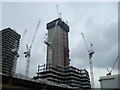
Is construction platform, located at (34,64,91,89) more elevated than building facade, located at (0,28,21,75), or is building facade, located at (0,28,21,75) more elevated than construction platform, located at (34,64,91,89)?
building facade, located at (0,28,21,75)

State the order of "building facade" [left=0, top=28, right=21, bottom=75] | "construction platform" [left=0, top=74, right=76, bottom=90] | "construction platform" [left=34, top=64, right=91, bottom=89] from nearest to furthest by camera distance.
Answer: "construction platform" [left=0, top=74, right=76, bottom=90] < "construction platform" [left=34, top=64, right=91, bottom=89] < "building facade" [left=0, top=28, right=21, bottom=75]

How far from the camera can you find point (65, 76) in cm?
17012

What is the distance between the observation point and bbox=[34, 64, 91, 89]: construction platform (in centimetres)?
16088

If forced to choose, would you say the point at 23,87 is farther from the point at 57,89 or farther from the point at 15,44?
the point at 15,44

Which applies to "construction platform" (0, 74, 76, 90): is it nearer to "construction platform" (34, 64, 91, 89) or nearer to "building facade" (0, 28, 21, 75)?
"construction platform" (34, 64, 91, 89)

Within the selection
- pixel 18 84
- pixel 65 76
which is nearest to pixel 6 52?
pixel 65 76

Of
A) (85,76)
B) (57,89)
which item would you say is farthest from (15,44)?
(57,89)

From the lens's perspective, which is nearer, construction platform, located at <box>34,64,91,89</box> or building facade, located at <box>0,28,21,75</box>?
construction platform, located at <box>34,64,91,89</box>

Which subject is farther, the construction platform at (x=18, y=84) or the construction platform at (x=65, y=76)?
the construction platform at (x=65, y=76)

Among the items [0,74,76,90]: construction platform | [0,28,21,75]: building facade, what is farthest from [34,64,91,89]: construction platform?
[0,74,76,90]: construction platform

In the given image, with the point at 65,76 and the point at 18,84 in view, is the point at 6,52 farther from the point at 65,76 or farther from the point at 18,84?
the point at 18,84

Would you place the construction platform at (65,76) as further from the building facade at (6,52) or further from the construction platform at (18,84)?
the construction platform at (18,84)

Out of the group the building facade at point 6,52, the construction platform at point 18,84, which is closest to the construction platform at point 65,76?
the building facade at point 6,52

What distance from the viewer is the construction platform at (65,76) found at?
161 metres
